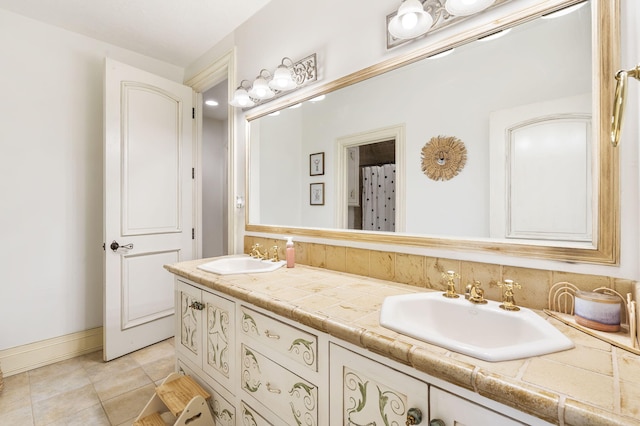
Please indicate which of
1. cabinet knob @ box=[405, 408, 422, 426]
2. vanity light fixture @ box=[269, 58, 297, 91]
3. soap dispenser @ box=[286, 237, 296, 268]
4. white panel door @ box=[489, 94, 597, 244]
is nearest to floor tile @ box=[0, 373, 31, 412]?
soap dispenser @ box=[286, 237, 296, 268]

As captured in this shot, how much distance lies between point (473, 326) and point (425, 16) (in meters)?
1.14

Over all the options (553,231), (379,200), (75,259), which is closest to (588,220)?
(553,231)

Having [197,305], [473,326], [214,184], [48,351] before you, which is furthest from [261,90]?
[214,184]

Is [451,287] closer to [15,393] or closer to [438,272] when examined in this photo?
[438,272]

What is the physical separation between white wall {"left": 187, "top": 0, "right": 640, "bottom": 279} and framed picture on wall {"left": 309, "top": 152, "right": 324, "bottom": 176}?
41 cm

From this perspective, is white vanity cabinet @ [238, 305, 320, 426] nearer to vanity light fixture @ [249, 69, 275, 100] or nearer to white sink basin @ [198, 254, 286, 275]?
white sink basin @ [198, 254, 286, 275]

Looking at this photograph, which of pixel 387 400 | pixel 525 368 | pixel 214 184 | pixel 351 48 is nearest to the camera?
pixel 525 368

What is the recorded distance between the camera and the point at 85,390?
187 cm

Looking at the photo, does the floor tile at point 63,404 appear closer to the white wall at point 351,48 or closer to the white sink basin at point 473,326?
the white wall at point 351,48

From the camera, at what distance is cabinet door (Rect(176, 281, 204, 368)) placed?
1.51 metres

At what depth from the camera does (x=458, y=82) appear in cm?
116

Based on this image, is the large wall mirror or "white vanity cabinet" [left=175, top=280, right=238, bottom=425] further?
"white vanity cabinet" [left=175, top=280, right=238, bottom=425]

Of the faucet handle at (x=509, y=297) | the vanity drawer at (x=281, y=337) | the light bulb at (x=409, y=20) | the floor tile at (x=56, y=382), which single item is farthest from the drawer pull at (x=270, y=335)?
the floor tile at (x=56, y=382)

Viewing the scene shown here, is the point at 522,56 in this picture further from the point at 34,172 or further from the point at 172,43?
the point at 34,172
